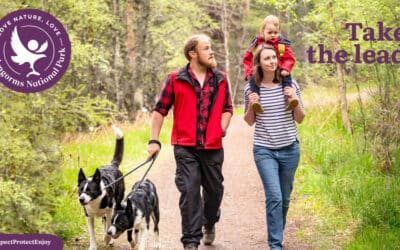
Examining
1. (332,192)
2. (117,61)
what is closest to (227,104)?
(332,192)

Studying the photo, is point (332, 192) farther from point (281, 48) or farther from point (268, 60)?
point (268, 60)

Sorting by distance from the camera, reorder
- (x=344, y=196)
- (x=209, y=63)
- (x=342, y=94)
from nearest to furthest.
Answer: (x=209, y=63)
(x=344, y=196)
(x=342, y=94)

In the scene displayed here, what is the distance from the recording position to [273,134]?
6.04 metres

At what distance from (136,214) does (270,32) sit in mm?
2514

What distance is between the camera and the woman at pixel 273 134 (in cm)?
598

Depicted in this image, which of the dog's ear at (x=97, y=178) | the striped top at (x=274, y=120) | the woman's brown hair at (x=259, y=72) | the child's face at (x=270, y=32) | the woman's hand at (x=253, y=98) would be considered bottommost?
the dog's ear at (x=97, y=178)

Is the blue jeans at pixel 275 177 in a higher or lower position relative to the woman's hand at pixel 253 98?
lower

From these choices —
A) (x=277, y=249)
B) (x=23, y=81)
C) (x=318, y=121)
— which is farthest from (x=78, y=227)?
(x=318, y=121)

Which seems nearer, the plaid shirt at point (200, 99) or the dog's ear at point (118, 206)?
the plaid shirt at point (200, 99)

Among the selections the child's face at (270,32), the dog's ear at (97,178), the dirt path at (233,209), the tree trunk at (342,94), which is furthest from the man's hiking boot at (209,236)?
the tree trunk at (342,94)

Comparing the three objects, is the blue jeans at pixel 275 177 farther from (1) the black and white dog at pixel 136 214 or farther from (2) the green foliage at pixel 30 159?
(2) the green foliage at pixel 30 159

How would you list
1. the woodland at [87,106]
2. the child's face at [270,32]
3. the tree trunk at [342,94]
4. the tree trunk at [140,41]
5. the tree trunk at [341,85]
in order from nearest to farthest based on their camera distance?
the woodland at [87,106] < the child's face at [270,32] < the tree trunk at [341,85] < the tree trunk at [342,94] < the tree trunk at [140,41]

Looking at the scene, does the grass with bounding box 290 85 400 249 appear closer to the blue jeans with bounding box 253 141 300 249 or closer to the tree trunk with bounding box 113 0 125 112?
the blue jeans with bounding box 253 141 300 249

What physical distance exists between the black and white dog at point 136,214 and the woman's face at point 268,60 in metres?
1.89
